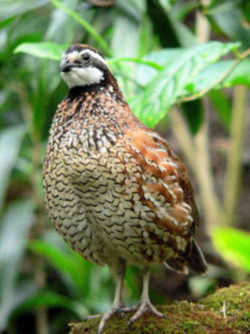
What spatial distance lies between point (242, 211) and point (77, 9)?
3530mm

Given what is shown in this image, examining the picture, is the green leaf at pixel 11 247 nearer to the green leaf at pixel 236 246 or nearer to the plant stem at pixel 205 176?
the plant stem at pixel 205 176

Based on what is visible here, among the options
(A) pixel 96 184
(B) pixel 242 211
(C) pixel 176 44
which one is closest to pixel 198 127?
(C) pixel 176 44

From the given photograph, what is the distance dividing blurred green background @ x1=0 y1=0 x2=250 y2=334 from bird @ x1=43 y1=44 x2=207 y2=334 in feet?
0.58

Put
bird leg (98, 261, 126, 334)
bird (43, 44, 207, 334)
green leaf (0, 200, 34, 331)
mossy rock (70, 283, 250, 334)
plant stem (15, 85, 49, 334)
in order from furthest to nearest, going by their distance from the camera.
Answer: plant stem (15, 85, 49, 334) → green leaf (0, 200, 34, 331) → bird leg (98, 261, 126, 334) → bird (43, 44, 207, 334) → mossy rock (70, 283, 250, 334)

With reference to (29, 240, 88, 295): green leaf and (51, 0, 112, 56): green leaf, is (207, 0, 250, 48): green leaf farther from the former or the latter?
(29, 240, 88, 295): green leaf

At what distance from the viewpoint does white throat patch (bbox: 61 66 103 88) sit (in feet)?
9.24

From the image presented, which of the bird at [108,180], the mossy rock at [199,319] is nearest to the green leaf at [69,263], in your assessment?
the bird at [108,180]

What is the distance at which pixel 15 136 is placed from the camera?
191 inches

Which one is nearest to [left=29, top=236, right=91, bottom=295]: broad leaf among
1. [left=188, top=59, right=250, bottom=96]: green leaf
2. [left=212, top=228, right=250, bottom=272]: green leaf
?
[left=188, top=59, right=250, bottom=96]: green leaf

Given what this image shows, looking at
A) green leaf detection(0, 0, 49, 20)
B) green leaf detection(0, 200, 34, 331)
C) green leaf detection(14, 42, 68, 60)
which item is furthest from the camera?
green leaf detection(0, 200, 34, 331)

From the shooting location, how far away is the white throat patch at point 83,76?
9.24 feet

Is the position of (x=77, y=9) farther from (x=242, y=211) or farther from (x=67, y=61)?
(x=242, y=211)

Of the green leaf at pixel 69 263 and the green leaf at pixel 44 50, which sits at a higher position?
the green leaf at pixel 44 50

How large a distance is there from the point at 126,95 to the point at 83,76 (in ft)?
1.55
